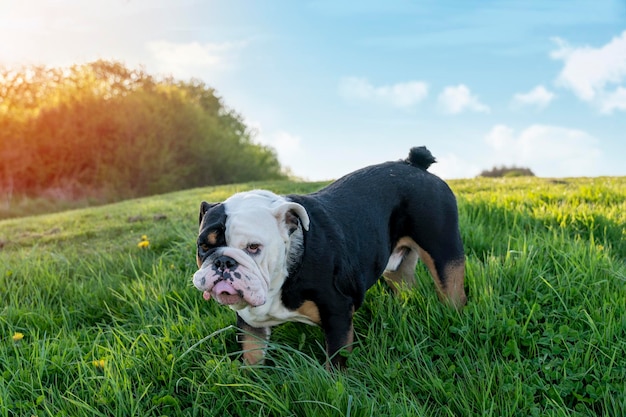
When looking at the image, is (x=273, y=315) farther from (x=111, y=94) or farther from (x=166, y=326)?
(x=111, y=94)

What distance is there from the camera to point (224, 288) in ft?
8.79

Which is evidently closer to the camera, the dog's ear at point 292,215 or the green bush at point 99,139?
the dog's ear at point 292,215

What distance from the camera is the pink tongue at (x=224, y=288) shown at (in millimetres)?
2665

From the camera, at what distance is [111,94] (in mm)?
27969

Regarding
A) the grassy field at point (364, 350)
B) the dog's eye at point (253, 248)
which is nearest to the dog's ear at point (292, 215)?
the dog's eye at point (253, 248)

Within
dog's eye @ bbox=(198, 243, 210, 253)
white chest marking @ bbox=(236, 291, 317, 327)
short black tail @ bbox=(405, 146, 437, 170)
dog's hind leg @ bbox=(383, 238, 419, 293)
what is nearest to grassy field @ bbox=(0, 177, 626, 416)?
dog's hind leg @ bbox=(383, 238, 419, 293)

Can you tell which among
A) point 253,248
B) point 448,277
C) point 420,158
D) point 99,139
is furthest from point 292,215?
point 99,139

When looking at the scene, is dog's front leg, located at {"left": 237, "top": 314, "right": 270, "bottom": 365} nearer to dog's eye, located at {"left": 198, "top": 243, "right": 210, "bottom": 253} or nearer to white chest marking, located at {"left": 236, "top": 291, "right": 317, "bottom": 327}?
white chest marking, located at {"left": 236, "top": 291, "right": 317, "bottom": 327}

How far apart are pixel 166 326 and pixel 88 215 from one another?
850 cm

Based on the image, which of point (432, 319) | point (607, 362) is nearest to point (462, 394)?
point (432, 319)

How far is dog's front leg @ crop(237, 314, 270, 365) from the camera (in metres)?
3.28

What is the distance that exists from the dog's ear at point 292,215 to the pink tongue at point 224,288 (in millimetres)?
468

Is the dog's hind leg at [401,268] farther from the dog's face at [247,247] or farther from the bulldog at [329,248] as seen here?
the dog's face at [247,247]

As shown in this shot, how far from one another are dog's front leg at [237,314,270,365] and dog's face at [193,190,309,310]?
16.9 inches
